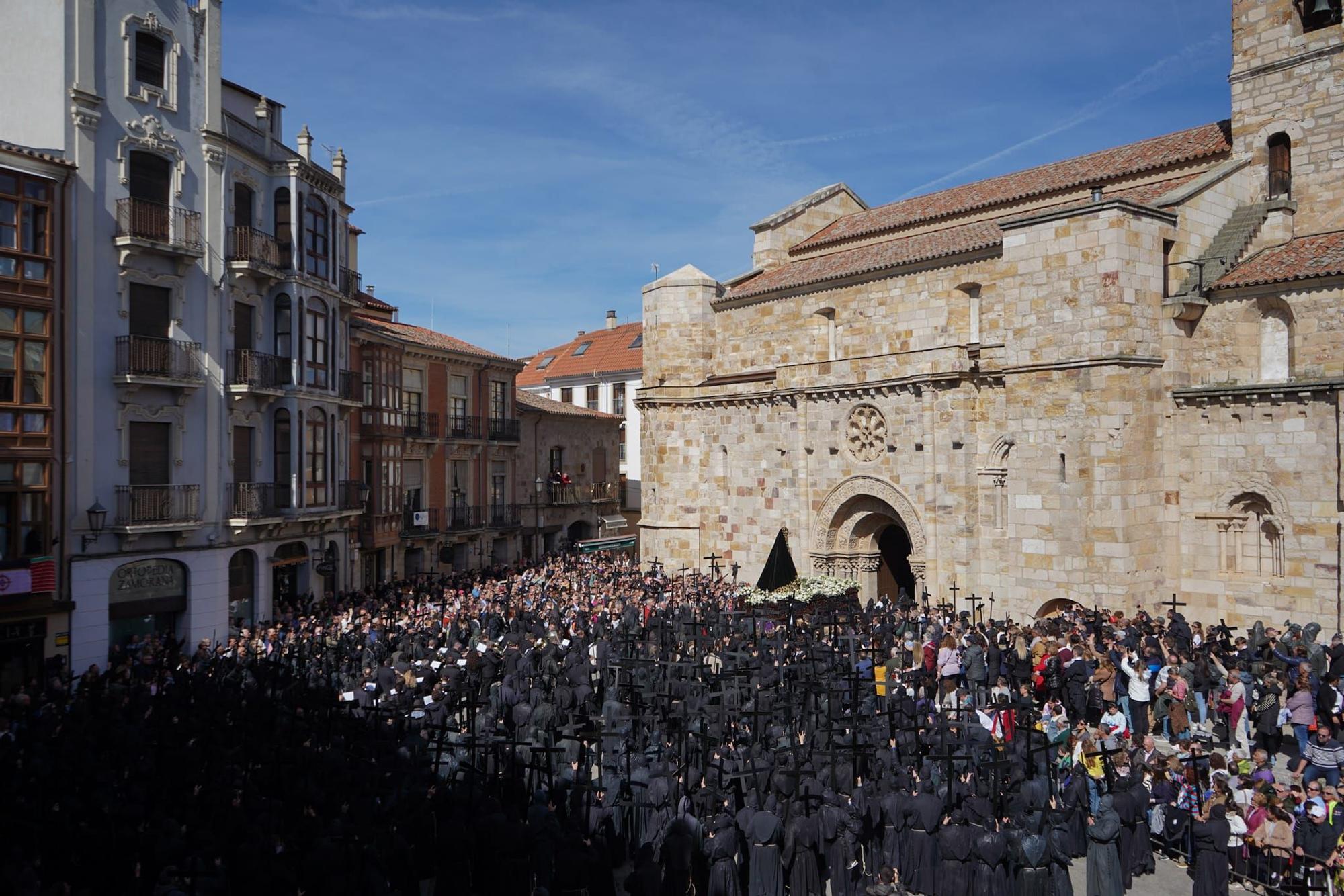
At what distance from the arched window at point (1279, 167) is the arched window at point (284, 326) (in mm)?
23882

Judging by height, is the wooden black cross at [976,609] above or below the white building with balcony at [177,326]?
below

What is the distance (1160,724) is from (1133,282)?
9.48 meters

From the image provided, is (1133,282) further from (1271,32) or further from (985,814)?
(985,814)

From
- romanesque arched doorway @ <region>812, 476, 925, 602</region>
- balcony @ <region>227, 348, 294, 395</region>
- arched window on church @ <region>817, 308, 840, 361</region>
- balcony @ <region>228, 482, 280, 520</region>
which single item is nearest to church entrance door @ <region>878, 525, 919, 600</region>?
romanesque arched doorway @ <region>812, 476, 925, 602</region>

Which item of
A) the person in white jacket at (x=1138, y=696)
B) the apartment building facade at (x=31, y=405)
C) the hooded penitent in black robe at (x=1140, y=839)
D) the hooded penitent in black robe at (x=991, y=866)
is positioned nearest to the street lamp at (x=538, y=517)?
the apartment building facade at (x=31, y=405)

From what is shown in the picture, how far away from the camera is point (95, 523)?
20.9 m

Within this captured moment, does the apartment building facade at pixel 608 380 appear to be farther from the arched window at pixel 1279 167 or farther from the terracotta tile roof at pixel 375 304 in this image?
the arched window at pixel 1279 167

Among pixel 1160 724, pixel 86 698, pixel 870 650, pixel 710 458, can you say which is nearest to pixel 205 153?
pixel 86 698

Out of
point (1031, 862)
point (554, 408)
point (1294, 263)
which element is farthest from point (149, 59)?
point (1294, 263)

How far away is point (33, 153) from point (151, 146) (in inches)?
109

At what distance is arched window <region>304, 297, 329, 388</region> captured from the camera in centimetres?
2617

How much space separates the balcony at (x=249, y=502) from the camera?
2391cm

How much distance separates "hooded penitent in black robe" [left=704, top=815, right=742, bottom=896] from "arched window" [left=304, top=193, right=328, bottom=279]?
2084cm

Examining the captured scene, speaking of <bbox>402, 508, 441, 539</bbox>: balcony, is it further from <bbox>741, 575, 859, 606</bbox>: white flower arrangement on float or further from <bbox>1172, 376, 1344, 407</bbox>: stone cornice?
<bbox>1172, 376, 1344, 407</bbox>: stone cornice
